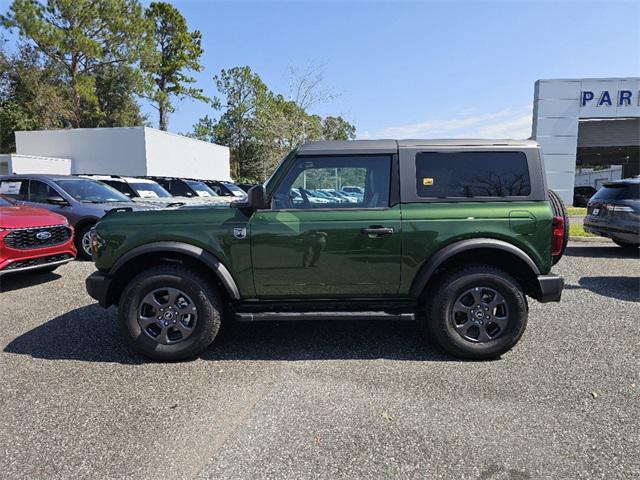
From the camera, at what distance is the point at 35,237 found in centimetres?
598

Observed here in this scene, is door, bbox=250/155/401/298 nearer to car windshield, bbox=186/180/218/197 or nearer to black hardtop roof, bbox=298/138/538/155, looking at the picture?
black hardtop roof, bbox=298/138/538/155

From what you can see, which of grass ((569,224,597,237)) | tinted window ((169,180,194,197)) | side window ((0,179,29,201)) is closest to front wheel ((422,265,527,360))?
side window ((0,179,29,201))

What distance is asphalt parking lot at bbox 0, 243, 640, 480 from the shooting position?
7.61ft

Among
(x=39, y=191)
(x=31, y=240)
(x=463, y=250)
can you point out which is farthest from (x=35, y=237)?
(x=463, y=250)

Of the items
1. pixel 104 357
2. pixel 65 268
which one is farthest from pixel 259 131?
pixel 104 357

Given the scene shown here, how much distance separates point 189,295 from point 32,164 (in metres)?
19.6

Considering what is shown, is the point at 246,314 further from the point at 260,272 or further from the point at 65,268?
the point at 65,268

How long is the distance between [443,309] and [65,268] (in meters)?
6.82

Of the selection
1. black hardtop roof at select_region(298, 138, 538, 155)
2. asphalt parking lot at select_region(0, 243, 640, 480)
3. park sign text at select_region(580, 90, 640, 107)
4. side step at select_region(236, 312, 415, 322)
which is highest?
park sign text at select_region(580, 90, 640, 107)

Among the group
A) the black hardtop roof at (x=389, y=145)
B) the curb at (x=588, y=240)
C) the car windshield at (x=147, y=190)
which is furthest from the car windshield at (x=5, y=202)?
the curb at (x=588, y=240)

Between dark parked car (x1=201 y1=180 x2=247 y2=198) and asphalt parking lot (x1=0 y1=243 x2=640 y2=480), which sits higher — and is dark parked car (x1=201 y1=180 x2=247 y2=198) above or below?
above

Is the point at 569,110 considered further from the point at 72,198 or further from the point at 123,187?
the point at 72,198

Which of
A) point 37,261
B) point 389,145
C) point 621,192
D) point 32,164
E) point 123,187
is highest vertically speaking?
point 32,164

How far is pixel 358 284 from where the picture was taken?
142 inches
